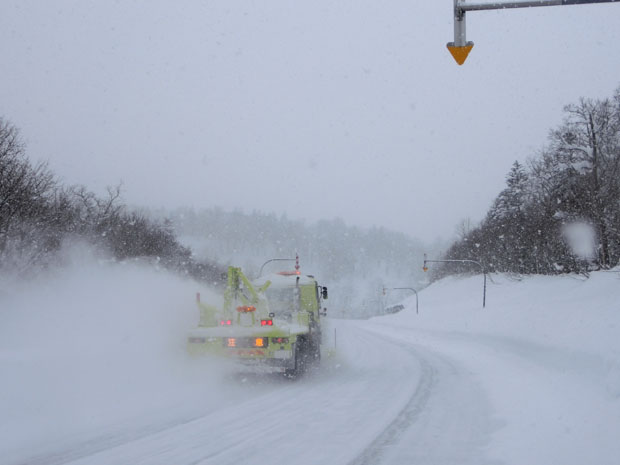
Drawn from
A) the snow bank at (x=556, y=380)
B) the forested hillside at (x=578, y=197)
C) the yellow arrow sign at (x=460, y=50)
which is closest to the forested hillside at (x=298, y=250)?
the forested hillside at (x=578, y=197)

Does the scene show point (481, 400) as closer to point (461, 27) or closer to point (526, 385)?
point (526, 385)

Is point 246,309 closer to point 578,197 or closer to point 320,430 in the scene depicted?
point 320,430

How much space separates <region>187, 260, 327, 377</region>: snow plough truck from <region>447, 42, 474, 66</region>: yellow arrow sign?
631cm

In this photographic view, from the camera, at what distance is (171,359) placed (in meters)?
11.7

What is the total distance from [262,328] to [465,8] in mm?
6909

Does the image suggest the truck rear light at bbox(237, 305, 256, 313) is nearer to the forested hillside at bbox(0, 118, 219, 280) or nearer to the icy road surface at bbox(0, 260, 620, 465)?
the icy road surface at bbox(0, 260, 620, 465)

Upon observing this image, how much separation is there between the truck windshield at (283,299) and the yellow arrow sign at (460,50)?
29.0ft

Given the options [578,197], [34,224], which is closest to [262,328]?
[34,224]

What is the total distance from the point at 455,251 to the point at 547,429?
87.5 metres

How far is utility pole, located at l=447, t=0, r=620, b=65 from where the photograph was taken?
581 centimetres

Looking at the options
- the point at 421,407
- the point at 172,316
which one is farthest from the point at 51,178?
the point at 421,407

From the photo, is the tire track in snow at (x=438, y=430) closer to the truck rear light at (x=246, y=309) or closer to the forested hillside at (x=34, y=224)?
the truck rear light at (x=246, y=309)

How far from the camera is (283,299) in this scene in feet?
46.7

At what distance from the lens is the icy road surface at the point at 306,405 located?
5.73 metres
